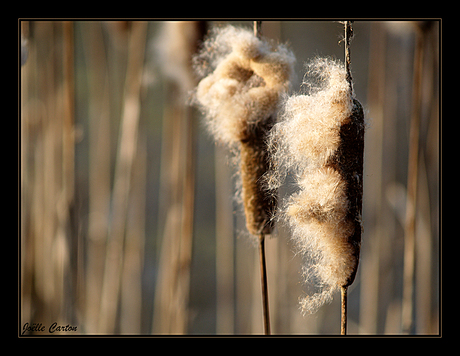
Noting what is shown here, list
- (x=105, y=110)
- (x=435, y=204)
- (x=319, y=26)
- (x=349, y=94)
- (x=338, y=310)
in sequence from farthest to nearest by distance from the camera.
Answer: (x=319, y=26)
(x=338, y=310)
(x=435, y=204)
(x=105, y=110)
(x=349, y=94)

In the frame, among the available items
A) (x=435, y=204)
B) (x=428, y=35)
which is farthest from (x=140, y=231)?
(x=435, y=204)

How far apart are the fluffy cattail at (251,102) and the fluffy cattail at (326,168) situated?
10cm

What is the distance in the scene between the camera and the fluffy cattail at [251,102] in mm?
641

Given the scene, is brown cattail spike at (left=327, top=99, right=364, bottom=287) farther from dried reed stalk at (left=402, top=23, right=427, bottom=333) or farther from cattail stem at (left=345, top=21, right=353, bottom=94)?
dried reed stalk at (left=402, top=23, right=427, bottom=333)

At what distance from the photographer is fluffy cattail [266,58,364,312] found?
0.48 meters

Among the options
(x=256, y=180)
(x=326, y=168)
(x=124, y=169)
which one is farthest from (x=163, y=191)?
(x=326, y=168)

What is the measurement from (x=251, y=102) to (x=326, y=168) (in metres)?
0.23

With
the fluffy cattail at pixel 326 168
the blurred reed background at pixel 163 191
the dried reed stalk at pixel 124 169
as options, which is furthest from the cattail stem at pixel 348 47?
the dried reed stalk at pixel 124 169

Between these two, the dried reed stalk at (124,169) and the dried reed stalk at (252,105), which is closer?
the dried reed stalk at (252,105)

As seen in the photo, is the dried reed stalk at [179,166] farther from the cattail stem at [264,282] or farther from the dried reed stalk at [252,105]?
the cattail stem at [264,282]

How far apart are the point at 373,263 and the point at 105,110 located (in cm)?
149

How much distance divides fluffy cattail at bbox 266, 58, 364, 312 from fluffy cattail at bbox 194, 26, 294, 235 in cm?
10

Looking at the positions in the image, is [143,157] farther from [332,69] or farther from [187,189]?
[332,69]

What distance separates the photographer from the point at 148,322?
232 centimetres
